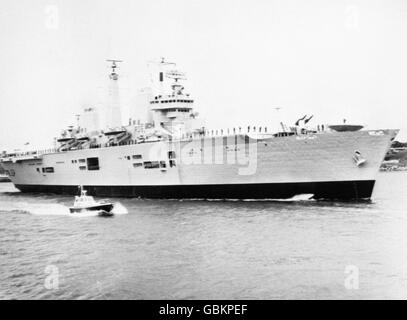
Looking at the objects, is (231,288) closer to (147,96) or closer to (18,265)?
(18,265)

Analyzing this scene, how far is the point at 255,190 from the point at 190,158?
15.5 feet

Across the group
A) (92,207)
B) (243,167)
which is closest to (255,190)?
(243,167)

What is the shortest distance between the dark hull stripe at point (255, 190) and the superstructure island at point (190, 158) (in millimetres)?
54

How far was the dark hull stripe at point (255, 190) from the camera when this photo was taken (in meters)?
22.6

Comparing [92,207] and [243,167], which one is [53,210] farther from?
[243,167]

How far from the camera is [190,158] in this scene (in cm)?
2647

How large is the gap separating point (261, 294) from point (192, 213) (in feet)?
37.5

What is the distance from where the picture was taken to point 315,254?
12773 mm

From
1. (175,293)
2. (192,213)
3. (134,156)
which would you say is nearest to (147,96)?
(134,156)

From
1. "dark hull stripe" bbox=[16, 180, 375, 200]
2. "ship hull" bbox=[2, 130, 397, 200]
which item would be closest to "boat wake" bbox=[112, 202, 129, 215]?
"dark hull stripe" bbox=[16, 180, 375, 200]

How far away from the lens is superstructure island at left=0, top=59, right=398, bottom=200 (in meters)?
22.1

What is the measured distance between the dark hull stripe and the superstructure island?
0.18 ft

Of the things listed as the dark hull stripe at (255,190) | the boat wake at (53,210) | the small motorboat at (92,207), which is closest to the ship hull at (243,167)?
the dark hull stripe at (255,190)

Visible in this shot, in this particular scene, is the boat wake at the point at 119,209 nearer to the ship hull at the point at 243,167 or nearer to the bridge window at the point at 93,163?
the ship hull at the point at 243,167
